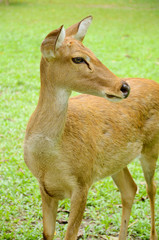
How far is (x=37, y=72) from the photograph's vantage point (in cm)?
941

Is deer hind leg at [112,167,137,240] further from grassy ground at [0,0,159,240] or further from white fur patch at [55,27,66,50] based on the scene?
white fur patch at [55,27,66,50]

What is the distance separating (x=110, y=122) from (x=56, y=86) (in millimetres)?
864

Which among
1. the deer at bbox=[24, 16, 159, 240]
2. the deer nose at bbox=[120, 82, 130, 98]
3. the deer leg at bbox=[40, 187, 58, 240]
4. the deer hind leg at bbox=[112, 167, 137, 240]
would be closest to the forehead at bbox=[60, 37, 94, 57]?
the deer at bbox=[24, 16, 159, 240]

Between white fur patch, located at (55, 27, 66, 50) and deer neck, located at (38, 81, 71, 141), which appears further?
deer neck, located at (38, 81, 71, 141)

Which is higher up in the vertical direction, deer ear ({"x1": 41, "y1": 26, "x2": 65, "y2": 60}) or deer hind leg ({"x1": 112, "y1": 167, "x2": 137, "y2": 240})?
deer ear ({"x1": 41, "y1": 26, "x2": 65, "y2": 60})

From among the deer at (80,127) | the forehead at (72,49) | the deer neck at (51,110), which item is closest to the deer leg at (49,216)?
the deer at (80,127)

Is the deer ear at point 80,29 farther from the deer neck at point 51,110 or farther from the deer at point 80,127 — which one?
the deer neck at point 51,110

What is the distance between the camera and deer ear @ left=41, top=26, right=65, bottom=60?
109 inches

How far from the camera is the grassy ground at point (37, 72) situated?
4.35m

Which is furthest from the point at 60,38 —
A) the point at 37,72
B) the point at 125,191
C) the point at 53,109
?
the point at 37,72

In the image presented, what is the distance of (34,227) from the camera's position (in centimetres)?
420

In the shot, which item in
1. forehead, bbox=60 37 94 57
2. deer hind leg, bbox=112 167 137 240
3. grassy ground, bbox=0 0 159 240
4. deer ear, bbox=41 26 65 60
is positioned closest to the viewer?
deer ear, bbox=41 26 65 60

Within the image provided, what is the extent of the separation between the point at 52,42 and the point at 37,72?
6680 millimetres

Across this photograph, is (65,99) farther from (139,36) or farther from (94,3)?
(94,3)
